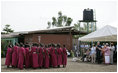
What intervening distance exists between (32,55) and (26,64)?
63cm

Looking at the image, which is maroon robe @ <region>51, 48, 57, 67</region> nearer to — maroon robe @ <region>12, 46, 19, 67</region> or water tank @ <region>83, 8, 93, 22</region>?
maroon robe @ <region>12, 46, 19, 67</region>

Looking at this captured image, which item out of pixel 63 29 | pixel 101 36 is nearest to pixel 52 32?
pixel 63 29

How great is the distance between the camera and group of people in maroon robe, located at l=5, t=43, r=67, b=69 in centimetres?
1270

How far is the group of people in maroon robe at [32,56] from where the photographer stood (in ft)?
41.7

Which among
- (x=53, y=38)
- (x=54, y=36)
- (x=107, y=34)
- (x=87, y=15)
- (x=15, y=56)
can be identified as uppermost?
(x=87, y=15)

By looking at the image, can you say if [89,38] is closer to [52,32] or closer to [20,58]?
[20,58]

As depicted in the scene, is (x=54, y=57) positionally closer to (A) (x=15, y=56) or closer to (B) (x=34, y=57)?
(B) (x=34, y=57)

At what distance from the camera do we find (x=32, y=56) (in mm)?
12859

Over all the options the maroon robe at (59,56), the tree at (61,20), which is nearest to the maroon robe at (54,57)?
the maroon robe at (59,56)

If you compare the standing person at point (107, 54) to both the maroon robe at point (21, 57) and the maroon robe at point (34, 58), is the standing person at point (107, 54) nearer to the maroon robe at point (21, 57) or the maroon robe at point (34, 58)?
the maroon robe at point (34, 58)

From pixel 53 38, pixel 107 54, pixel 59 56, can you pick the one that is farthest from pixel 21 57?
pixel 53 38

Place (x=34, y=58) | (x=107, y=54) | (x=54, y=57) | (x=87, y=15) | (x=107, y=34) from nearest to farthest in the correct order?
(x=34, y=58)
(x=54, y=57)
(x=107, y=34)
(x=107, y=54)
(x=87, y=15)

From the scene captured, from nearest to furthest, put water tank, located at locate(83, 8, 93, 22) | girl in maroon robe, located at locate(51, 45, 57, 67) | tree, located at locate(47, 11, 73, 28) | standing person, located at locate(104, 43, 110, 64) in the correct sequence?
girl in maroon robe, located at locate(51, 45, 57, 67), standing person, located at locate(104, 43, 110, 64), water tank, located at locate(83, 8, 93, 22), tree, located at locate(47, 11, 73, 28)

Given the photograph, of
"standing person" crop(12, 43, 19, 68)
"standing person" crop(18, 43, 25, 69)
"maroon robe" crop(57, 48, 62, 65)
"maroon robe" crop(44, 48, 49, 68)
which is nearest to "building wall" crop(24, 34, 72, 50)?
"maroon robe" crop(57, 48, 62, 65)
